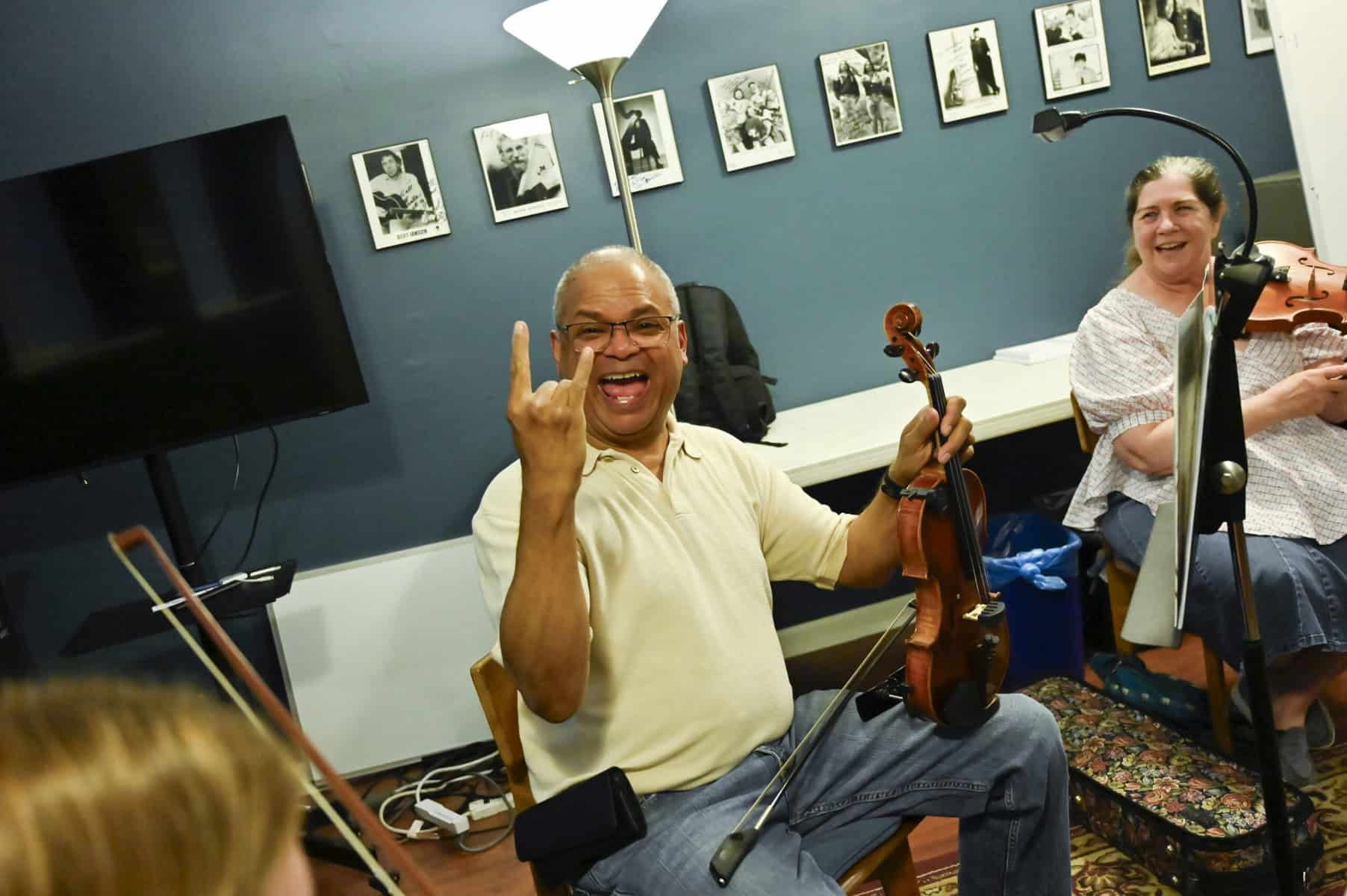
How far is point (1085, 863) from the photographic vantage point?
2.04m

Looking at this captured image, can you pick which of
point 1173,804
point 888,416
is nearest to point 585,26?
point 888,416

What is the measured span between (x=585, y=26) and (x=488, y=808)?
6.36 ft

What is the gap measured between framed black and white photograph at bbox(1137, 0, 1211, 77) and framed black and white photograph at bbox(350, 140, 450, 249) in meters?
2.22

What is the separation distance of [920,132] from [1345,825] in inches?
83.4

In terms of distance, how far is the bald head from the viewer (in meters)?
1.78

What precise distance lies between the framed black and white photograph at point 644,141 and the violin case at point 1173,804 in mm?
1774

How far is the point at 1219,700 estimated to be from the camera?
2293 millimetres

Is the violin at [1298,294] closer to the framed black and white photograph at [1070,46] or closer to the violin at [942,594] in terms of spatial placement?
the violin at [942,594]

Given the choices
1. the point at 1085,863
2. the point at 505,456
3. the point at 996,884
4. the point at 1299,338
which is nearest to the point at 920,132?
the point at 1299,338

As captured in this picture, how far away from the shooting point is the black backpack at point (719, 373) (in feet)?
9.22

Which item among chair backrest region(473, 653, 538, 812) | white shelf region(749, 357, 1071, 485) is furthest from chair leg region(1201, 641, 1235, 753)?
chair backrest region(473, 653, 538, 812)

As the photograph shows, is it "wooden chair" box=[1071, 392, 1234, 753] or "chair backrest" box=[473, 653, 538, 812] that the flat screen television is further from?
"wooden chair" box=[1071, 392, 1234, 753]

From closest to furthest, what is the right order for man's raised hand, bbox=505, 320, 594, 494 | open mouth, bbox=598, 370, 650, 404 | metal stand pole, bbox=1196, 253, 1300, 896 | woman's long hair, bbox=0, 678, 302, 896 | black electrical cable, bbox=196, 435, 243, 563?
woman's long hair, bbox=0, 678, 302, 896, metal stand pole, bbox=1196, 253, 1300, 896, man's raised hand, bbox=505, 320, 594, 494, open mouth, bbox=598, 370, 650, 404, black electrical cable, bbox=196, 435, 243, 563

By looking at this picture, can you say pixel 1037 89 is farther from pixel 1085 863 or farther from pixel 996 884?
pixel 996 884
